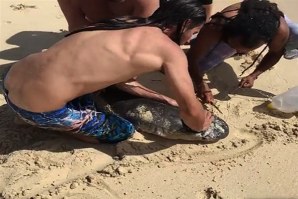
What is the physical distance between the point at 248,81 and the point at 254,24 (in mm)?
588

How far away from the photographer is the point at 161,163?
251 centimetres

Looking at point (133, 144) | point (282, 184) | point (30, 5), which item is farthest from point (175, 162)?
point (30, 5)

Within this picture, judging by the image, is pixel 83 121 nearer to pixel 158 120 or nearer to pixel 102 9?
pixel 158 120

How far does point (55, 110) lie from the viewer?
233 cm

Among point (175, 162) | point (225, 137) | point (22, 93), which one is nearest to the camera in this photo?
point (22, 93)

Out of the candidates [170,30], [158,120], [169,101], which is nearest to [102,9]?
[169,101]

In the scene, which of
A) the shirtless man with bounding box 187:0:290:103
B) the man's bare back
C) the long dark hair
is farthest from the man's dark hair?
the man's bare back

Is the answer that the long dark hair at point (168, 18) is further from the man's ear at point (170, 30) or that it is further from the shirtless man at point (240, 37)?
the shirtless man at point (240, 37)

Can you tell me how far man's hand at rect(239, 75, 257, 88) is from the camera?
3.15m

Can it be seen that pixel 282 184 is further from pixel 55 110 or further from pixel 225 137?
pixel 55 110

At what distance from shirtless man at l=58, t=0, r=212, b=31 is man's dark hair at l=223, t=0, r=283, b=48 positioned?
0.52 metres

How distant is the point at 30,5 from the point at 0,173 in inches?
92.3

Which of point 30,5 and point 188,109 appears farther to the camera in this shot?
point 30,5

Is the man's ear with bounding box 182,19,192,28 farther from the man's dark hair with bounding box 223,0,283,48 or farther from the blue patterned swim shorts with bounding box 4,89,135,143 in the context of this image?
the blue patterned swim shorts with bounding box 4,89,135,143
